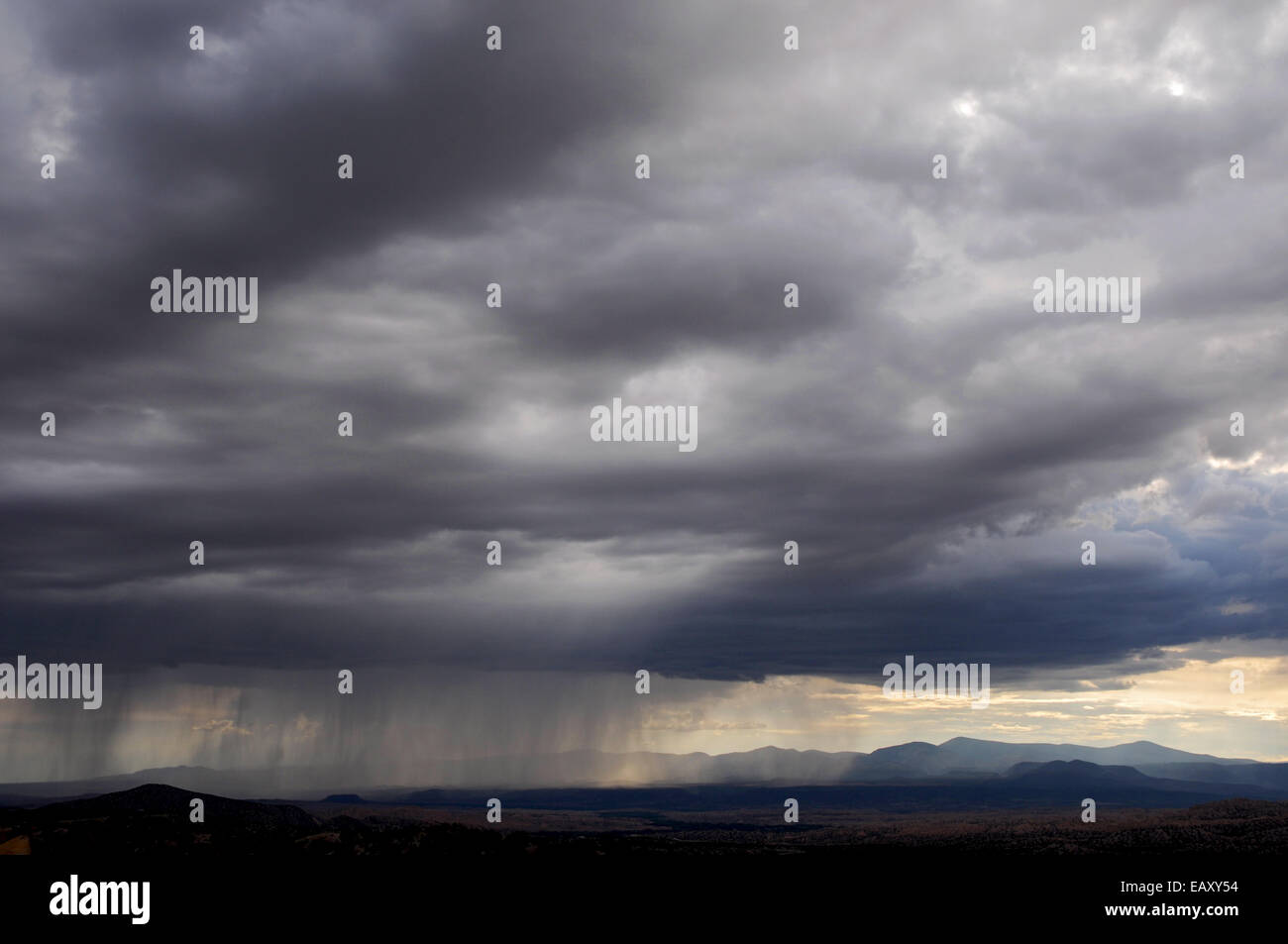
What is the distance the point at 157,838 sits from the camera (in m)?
188
